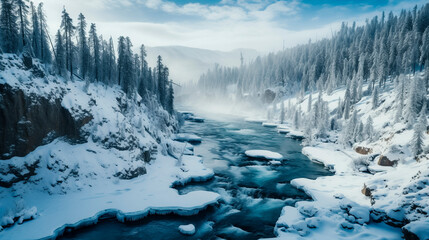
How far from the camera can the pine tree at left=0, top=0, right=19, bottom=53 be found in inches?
1356

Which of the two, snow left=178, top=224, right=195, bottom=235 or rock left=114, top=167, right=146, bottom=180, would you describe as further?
rock left=114, top=167, right=146, bottom=180

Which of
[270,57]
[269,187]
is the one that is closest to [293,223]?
[269,187]

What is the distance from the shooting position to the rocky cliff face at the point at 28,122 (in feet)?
84.6

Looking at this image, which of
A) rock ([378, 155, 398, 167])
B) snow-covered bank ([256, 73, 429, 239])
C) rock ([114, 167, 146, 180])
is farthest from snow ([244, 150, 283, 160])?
rock ([114, 167, 146, 180])

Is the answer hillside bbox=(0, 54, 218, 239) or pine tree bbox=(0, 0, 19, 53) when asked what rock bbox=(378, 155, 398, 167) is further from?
pine tree bbox=(0, 0, 19, 53)

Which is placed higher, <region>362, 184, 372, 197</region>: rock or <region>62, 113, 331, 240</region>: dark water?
<region>362, 184, 372, 197</region>: rock

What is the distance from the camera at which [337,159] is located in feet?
163

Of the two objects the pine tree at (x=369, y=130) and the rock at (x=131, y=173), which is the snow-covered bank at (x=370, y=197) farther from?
the rock at (x=131, y=173)

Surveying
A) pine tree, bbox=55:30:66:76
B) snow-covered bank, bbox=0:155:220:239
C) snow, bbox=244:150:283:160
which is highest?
pine tree, bbox=55:30:66:76

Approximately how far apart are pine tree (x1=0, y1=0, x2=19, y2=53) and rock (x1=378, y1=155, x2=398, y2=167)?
206 ft

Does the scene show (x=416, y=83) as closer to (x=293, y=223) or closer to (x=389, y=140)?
(x=389, y=140)

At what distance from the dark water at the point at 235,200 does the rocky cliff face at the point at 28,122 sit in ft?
41.0

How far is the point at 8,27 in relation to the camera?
118 feet

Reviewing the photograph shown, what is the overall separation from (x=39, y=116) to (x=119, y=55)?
30876 mm
